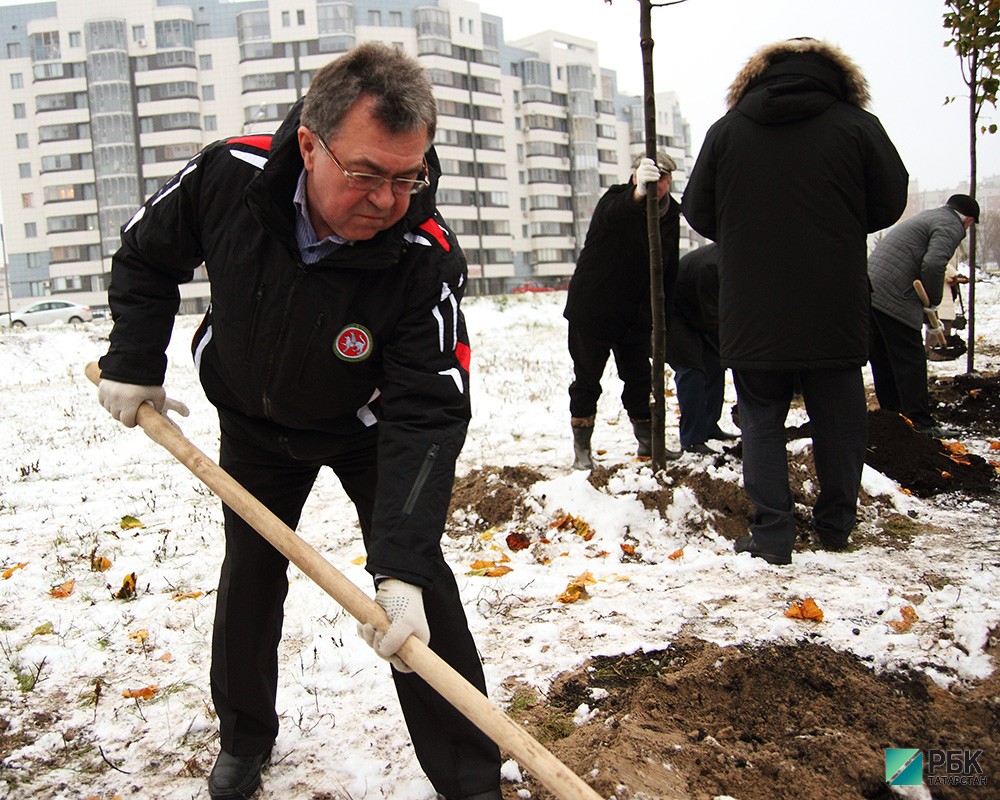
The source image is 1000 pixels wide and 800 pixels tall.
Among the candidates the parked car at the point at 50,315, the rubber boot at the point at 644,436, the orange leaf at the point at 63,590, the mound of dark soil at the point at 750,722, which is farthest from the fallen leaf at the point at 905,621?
the parked car at the point at 50,315

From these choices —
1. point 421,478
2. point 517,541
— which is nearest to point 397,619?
point 421,478

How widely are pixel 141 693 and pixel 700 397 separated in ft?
13.0

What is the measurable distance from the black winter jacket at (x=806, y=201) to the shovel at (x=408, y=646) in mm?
2298

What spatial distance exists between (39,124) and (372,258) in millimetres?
62304

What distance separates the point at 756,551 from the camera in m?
3.82

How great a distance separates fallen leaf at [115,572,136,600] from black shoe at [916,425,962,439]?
540 centimetres

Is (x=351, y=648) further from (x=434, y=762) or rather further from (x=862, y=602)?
(x=862, y=602)

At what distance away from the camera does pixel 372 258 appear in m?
1.97

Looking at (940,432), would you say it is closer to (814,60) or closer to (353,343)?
(814,60)

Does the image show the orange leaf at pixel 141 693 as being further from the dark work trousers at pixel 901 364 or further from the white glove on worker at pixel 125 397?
the dark work trousers at pixel 901 364

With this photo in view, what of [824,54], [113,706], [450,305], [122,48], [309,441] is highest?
[122,48]

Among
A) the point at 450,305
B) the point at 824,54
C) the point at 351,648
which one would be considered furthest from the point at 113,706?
the point at 824,54

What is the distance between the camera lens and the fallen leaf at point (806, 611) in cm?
311

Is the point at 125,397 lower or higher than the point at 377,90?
lower
